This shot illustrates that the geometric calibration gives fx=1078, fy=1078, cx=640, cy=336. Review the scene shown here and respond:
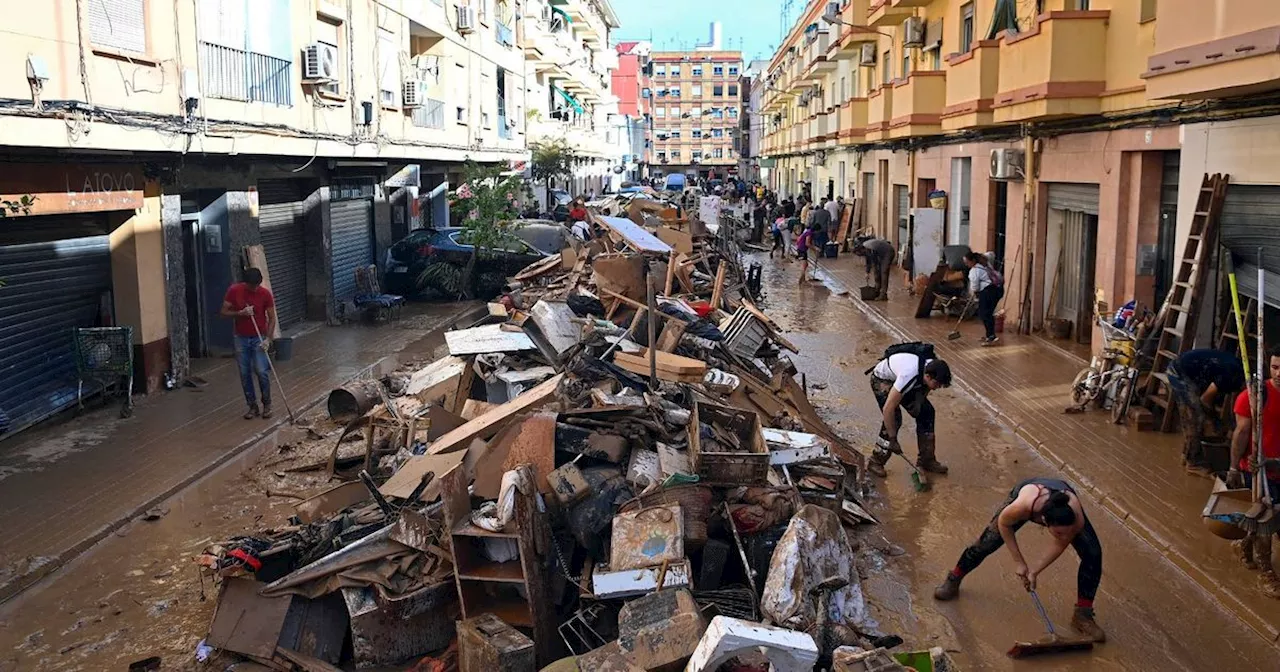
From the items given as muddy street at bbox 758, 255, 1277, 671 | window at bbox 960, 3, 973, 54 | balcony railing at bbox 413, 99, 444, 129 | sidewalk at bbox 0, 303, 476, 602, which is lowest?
muddy street at bbox 758, 255, 1277, 671

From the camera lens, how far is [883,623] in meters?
6.84

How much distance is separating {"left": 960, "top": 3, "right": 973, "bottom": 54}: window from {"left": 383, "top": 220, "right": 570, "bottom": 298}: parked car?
973 cm

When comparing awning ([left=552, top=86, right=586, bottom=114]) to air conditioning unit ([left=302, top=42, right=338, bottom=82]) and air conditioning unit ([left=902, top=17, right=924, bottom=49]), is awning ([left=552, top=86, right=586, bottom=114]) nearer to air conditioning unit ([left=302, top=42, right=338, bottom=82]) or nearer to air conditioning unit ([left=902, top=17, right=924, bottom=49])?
air conditioning unit ([left=902, top=17, right=924, bottom=49])

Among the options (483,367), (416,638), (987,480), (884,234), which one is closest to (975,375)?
(987,480)

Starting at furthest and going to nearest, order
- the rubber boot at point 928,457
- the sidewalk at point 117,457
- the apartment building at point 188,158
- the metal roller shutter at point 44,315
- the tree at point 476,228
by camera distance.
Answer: the tree at point 476,228 → the metal roller shutter at point 44,315 → the apartment building at point 188,158 → the rubber boot at point 928,457 → the sidewalk at point 117,457

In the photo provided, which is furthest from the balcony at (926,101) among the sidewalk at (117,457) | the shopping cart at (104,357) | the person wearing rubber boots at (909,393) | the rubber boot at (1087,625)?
the rubber boot at (1087,625)

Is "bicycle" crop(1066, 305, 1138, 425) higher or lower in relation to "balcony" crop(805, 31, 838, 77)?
lower

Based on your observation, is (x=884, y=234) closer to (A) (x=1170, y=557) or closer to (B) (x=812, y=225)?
(B) (x=812, y=225)

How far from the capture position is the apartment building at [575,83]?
1585 inches

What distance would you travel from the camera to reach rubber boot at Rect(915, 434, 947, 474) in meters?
9.96

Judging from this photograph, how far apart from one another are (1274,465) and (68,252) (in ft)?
39.5

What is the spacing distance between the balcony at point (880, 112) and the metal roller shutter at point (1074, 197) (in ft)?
29.0

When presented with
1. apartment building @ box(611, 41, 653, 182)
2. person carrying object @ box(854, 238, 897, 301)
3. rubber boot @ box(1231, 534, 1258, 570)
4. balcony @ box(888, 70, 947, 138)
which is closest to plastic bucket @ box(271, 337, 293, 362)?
rubber boot @ box(1231, 534, 1258, 570)

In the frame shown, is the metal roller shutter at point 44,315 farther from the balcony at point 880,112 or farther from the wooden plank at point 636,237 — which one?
the balcony at point 880,112
